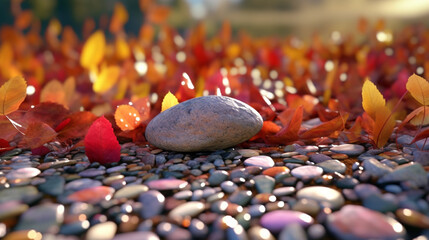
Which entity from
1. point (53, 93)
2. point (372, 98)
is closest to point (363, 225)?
point (372, 98)

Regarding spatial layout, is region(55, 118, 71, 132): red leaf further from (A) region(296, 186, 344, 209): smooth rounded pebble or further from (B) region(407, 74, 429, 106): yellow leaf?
(B) region(407, 74, 429, 106): yellow leaf

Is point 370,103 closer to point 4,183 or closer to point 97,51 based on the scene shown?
point 4,183

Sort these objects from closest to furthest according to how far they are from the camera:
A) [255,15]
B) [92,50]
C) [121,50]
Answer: [92,50], [121,50], [255,15]

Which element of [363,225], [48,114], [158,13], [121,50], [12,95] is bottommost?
[363,225]

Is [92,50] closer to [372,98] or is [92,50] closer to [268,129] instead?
[268,129]

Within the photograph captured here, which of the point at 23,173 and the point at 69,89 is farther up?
the point at 69,89

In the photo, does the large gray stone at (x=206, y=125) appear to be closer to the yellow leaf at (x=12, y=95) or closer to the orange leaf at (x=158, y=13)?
the yellow leaf at (x=12, y=95)

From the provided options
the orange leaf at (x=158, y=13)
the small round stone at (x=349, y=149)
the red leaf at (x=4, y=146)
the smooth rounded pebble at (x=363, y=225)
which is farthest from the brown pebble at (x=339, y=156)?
the orange leaf at (x=158, y=13)

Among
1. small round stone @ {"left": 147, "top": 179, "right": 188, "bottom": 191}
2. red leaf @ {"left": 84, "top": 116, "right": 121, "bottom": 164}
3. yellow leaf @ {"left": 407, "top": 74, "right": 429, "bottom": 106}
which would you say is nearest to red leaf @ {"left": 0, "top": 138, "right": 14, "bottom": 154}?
red leaf @ {"left": 84, "top": 116, "right": 121, "bottom": 164}
